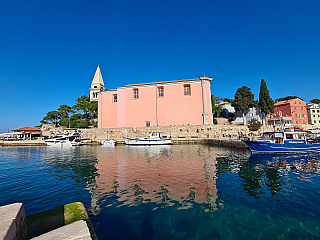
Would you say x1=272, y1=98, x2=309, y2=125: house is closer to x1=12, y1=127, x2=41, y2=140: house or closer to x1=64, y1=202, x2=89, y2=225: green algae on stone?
x1=64, y1=202, x2=89, y2=225: green algae on stone

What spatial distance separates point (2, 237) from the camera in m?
1.58

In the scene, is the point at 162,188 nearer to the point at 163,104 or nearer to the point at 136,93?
the point at 163,104

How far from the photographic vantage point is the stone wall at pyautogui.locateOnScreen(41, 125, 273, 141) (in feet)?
95.9

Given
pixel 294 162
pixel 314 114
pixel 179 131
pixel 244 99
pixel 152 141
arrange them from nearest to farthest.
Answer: pixel 294 162 < pixel 152 141 < pixel 179 131 < pixel 244 99 < pixel 314 114

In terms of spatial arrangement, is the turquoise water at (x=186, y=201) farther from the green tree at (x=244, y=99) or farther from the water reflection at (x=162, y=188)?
the green tree at (x=244, y=99)

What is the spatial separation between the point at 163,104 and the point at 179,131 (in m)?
6.21

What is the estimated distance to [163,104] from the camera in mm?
32750

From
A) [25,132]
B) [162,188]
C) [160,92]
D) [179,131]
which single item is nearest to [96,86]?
[25,132]

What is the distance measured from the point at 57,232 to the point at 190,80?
31707 millimetres

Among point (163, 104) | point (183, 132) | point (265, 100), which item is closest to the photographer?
point (183, 132)

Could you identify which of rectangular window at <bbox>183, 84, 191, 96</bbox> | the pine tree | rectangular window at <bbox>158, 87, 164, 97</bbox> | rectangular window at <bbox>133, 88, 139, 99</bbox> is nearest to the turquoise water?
rectangular window at <bbox>183, 84, 191, 96</bbox>

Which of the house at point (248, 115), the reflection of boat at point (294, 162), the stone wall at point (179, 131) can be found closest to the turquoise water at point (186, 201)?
the reflection of boat at point (294, 162)

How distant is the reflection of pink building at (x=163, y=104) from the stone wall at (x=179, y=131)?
183 centimetres

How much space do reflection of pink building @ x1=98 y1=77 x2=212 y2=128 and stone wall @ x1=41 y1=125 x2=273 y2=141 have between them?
1825 millimetres
